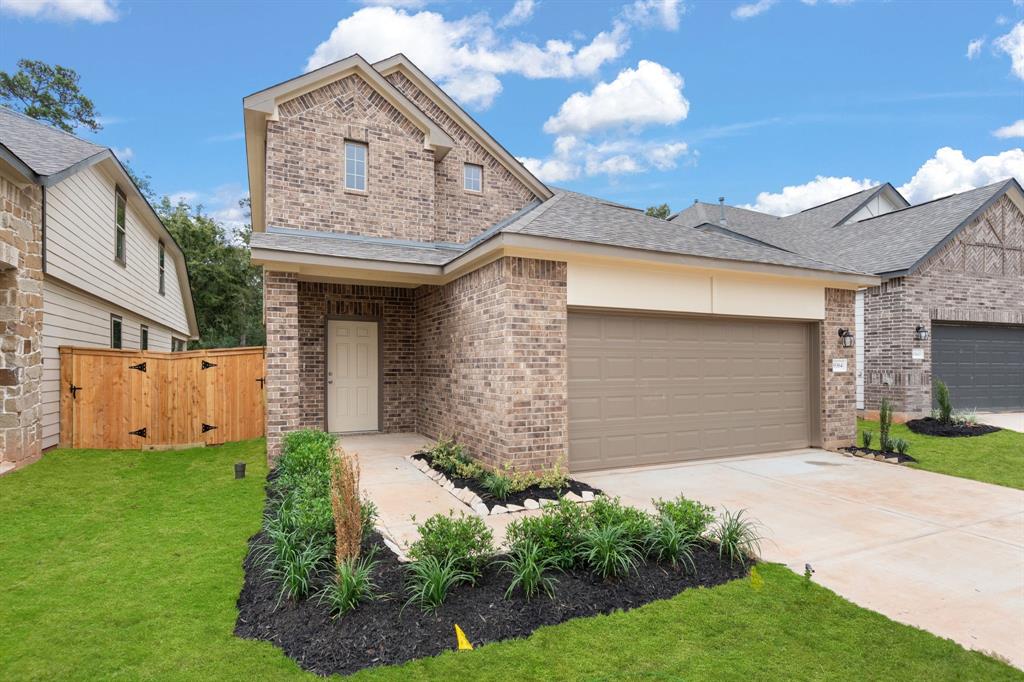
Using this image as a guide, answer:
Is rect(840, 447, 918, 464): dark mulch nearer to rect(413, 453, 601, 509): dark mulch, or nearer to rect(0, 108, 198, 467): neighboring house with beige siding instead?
rect(413, 453, 601, 509): dark mulch

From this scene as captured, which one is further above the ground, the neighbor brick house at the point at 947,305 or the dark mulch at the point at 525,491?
the neighbor brick house at the point at 947,305

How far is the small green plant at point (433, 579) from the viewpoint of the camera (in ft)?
10.9

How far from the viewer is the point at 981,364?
45.3ft

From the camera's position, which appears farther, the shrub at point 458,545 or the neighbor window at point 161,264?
the neighbor window at point 161,264

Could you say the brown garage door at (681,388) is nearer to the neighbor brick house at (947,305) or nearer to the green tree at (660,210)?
the neighbor brick house at (947,305)

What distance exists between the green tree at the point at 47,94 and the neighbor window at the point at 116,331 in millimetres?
19183

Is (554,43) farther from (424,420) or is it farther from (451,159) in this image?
(424,420)

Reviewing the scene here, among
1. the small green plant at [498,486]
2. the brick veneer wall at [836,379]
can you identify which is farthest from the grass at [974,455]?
the small green plant at [498,486]

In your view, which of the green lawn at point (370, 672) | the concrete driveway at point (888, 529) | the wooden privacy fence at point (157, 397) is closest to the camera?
the green lawn at point (370, 672)

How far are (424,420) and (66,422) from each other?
5.70 metres

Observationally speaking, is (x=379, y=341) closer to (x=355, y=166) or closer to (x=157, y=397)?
(x=355, y=166)

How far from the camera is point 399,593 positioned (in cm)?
345

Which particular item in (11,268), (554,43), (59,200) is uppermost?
(554,43)

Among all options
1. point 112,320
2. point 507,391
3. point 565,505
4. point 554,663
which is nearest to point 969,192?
point 507,391
